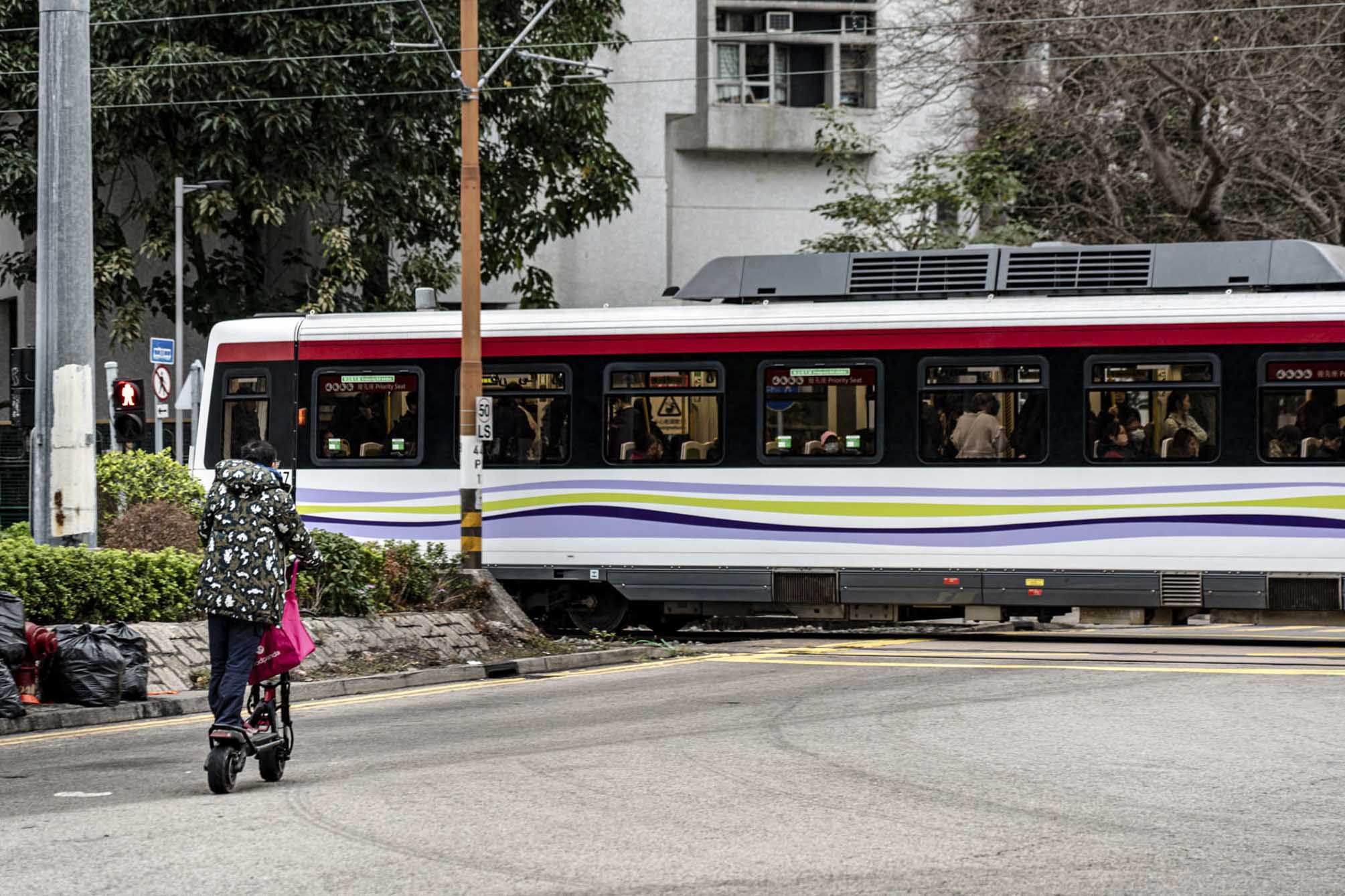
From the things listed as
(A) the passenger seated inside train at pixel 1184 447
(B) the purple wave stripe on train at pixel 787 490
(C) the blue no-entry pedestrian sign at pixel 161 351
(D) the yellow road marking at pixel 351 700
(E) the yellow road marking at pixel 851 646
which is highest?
(C) the blue no-entry pedestrian sign at pixel 161 351

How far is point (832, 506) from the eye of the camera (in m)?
18.2

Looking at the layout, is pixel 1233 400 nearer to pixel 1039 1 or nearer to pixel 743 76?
pixel 1039 1

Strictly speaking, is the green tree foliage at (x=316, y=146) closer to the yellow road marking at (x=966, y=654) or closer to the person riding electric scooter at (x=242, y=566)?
the yellow road marking at (x=966, y=654)

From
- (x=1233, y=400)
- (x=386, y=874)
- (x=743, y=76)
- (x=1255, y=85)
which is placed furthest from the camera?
(x=743, y=76)

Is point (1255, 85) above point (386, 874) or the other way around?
above

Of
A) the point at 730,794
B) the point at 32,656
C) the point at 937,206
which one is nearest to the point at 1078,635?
the point at 32,656

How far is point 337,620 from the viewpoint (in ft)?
51.5

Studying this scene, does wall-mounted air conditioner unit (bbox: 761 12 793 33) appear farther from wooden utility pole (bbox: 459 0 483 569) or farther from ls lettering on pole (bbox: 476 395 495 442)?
ls lettering on pole (bbox: 476 395 495 442)

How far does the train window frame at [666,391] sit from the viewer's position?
18469mm

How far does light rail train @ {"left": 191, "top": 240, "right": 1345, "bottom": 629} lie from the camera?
17312 millimetres

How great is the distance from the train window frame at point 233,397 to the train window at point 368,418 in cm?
54

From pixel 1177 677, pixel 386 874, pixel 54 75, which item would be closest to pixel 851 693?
pixel 1177 677

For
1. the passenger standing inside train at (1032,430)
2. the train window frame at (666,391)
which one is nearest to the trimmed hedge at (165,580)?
the train window frame at (666,391)

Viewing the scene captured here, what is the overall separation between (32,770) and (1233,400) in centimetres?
1144
